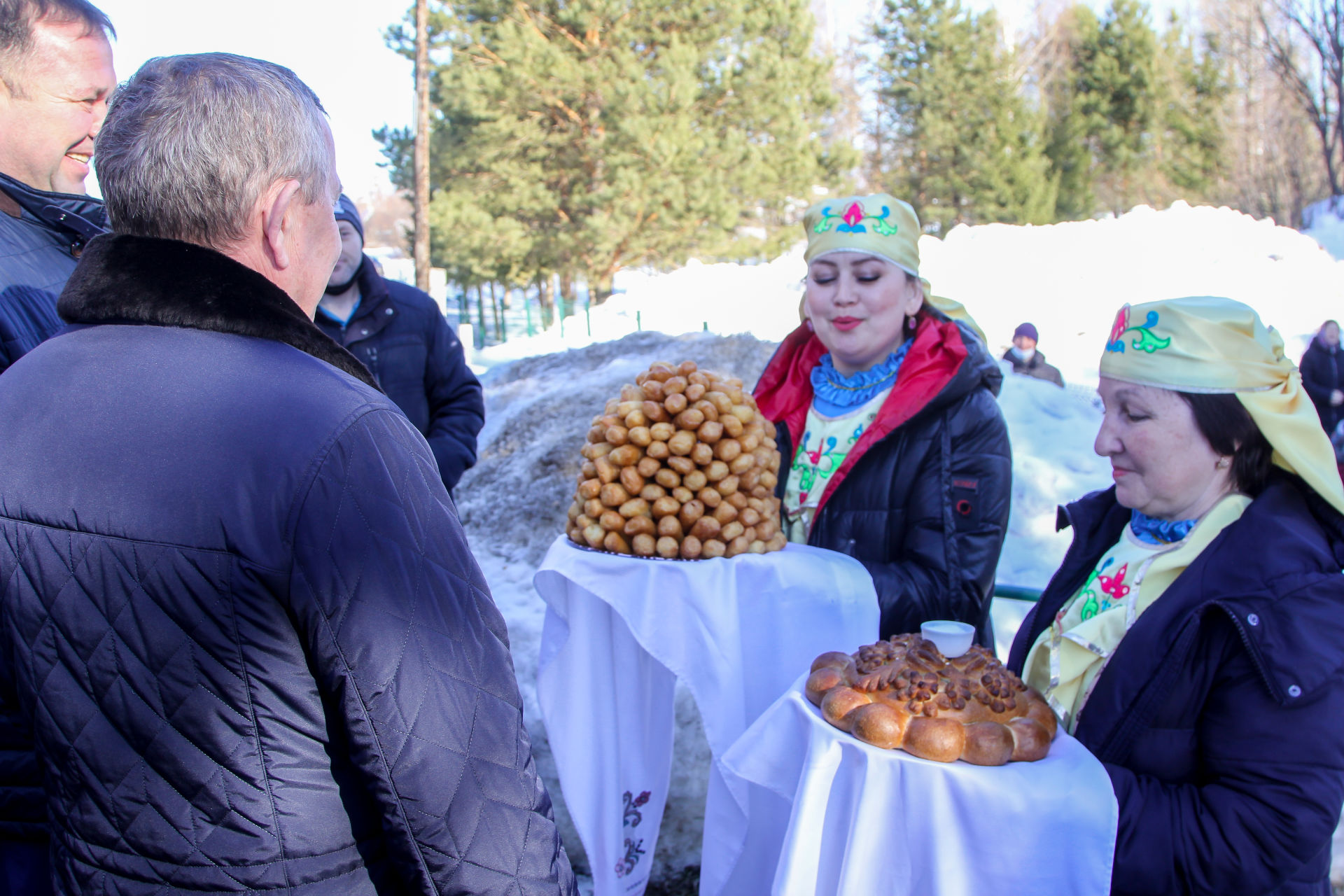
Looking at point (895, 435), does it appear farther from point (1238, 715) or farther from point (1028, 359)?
point (1028, 359)

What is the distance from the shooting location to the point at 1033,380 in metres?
8.75

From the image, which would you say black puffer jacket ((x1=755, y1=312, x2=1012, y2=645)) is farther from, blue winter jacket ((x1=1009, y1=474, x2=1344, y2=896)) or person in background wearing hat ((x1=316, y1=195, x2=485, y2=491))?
person in background wearing hat ((x1=316, y1=195, x2=485, y2=491))

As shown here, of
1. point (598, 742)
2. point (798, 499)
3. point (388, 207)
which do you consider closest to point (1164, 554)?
point (798, 499)

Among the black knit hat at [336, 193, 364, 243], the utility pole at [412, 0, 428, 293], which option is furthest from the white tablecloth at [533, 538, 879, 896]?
the utility pole at [412, 0, 428, 293]

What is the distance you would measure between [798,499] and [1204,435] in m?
1.20

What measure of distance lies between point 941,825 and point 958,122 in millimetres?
33730

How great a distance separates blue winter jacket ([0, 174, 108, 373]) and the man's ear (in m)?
0.90

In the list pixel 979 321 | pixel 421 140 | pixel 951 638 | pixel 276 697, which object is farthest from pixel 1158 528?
pixel 979 321

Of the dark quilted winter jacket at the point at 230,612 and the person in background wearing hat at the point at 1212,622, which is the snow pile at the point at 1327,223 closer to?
the person in background wearing hat at the point at 1212,622

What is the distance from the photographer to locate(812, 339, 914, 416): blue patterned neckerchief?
2713 millimetres

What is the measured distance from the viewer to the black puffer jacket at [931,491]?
2.46 meters

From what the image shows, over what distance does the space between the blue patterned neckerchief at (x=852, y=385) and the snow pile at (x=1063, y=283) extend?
1413 centimetres

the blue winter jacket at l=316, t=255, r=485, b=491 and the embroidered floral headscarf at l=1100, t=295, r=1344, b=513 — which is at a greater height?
the embroidered floral headscarf at l=1100, t=295, r=1344, b=513

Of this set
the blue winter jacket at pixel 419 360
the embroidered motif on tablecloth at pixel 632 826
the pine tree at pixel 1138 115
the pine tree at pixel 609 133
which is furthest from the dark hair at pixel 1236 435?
the pine tree at pixel 1138 115
